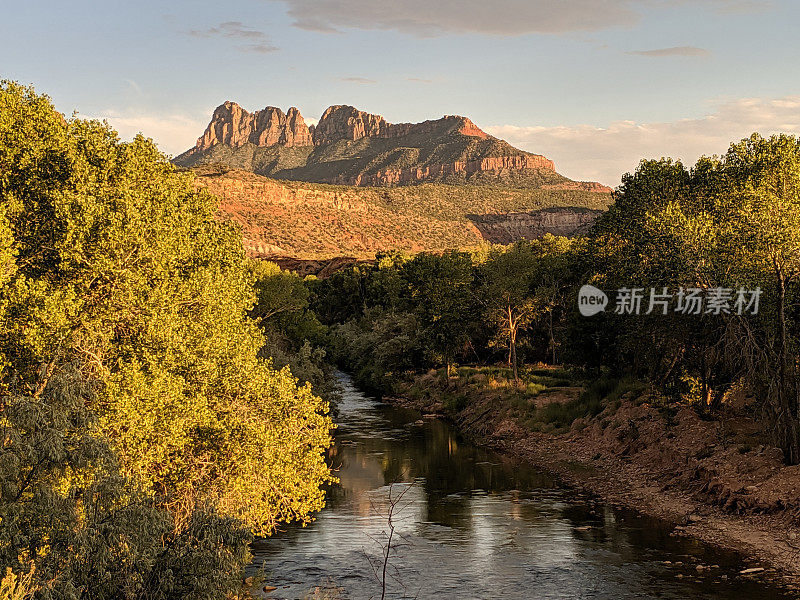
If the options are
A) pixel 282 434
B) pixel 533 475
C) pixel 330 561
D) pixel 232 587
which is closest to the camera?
pixel 232 587

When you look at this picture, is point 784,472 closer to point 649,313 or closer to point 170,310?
point 649,313

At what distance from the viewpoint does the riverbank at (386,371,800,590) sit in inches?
1222

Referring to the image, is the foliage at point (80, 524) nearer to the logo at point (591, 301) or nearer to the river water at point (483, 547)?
the river water at point (483, 547)

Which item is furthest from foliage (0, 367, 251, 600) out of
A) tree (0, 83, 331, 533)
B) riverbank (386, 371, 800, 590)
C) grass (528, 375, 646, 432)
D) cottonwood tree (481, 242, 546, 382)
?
cottonwood tree (481, 242, 546, 382)

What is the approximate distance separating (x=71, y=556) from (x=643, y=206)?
3825 cm

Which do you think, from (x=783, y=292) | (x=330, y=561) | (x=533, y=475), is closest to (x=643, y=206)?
(x=783, y=292)

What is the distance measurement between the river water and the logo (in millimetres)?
13995

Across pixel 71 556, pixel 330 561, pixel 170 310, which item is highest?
pixel 170 310

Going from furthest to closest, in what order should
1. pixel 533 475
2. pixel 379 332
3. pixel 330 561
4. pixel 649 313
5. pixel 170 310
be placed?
pixel 379 332 → pixel 533 475 → pixel 649 313 → pixel 330 561 → pixel 170 310

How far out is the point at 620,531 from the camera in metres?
32.9

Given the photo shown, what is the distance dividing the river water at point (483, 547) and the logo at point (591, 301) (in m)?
14.0

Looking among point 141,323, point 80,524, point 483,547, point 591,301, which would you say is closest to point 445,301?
point 591,301

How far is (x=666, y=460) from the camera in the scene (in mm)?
40812

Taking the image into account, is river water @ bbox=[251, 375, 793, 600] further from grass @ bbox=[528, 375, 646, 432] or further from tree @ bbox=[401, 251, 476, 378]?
tree @ bbox=[401, 251, 476, 378]
